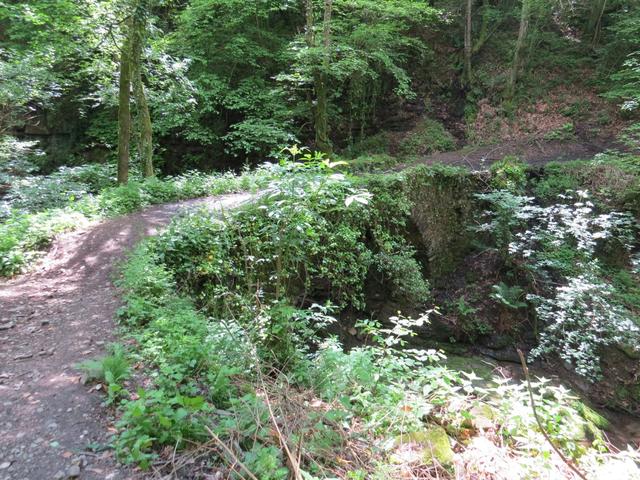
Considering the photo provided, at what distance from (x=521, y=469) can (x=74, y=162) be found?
18029 mm

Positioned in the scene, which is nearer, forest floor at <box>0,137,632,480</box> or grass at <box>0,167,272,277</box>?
forest floor at <box>0,137,632,480</box>

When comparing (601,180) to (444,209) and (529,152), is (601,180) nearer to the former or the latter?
(529,152)

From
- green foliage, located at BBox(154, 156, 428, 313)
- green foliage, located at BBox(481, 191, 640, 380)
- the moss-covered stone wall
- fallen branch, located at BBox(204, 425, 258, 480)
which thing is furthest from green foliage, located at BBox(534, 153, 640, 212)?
fallen branch, located at BBox(204, 425, 258, 480)

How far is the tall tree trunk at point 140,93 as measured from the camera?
901cm

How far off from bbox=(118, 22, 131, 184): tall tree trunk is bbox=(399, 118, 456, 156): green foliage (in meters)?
9.36

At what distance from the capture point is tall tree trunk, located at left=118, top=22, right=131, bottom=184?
915 centimetres

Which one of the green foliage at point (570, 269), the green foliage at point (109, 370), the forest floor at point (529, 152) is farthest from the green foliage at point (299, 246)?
the forest floor at point (529, 152)

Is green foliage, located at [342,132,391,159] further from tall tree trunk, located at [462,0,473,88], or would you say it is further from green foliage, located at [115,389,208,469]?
green foliage, located at [115,389,208,469]

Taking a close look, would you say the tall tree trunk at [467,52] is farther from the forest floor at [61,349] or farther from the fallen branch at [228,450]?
the fallen branch at [228,450]

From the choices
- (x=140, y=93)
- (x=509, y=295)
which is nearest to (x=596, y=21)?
(x=509, y=295)

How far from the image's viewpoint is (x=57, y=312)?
4.84 m

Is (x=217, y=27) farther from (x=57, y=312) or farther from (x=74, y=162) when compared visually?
(x=57, y=312)

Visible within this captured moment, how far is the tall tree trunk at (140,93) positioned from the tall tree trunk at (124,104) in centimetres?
16

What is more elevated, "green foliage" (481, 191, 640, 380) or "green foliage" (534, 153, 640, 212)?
"green foliage" (534, 153, 640, 212)
